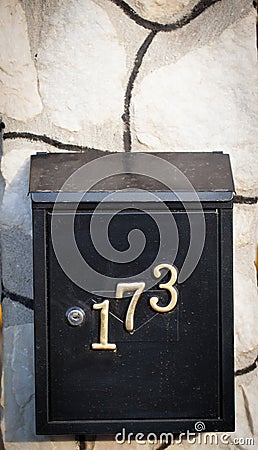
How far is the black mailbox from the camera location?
48.4 inches

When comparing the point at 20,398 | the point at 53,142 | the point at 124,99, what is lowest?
the point at 20,398

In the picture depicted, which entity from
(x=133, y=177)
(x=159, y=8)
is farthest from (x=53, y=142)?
(x=159, y=8)

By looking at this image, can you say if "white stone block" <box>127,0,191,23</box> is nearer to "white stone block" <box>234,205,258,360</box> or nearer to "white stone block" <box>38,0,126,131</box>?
"white stone block" <box>38,0,126,131</box>

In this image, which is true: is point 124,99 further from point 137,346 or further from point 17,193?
point 137,346

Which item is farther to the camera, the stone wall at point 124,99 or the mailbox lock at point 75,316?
the stone wall at point 124,99

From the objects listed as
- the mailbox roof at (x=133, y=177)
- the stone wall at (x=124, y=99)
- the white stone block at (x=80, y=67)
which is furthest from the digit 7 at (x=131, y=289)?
the white stone block at (x=80, y=67)

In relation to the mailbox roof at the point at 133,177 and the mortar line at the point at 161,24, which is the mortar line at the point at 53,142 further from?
the mortar line at the point at 161,24

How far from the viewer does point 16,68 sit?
59.1 inches

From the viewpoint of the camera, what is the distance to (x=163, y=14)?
1.50m

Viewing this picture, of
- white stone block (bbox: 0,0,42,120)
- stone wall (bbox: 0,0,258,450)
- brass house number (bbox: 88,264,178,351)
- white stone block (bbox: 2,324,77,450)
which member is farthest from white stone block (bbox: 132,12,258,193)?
white stone block (bbox: 2,324,77,450)

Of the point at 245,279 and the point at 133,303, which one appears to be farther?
the point at 245,279

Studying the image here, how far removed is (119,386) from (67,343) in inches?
5.3

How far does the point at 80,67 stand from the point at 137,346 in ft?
2.23

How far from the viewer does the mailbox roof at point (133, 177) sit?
1229mm
